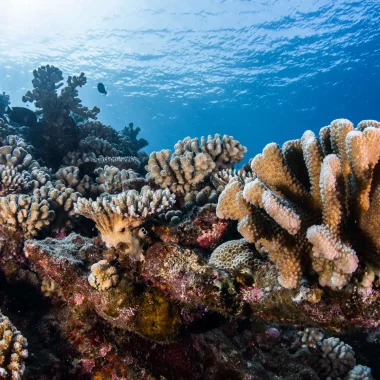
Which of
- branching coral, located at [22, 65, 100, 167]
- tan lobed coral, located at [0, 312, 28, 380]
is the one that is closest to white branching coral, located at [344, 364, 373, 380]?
tan lobed coral, located at [0, 312, 28, 380]

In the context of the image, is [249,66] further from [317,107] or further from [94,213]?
[94,213]

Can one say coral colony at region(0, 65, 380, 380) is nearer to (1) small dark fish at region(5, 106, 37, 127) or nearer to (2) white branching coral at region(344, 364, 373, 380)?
(2) white branching coral at region(344, 364, 373, 380)

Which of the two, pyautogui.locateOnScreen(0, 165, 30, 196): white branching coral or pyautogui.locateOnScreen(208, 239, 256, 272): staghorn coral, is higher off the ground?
pyautogui.locateOnScreen(0, 165, 30, 196): white branching coral

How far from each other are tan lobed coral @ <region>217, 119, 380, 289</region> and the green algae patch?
103 centimetres

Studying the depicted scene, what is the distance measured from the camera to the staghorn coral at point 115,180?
4.94 m

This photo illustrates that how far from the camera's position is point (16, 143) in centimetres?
645

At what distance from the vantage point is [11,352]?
2.47 metres

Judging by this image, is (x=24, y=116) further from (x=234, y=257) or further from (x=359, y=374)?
(x=359, y=374)

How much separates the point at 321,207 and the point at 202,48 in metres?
41.6

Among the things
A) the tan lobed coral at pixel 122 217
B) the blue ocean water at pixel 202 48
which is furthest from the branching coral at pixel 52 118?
the blue ocean water at pixel 202 48

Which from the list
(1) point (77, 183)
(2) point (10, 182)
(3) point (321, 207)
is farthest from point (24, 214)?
(3) point (321, 207)

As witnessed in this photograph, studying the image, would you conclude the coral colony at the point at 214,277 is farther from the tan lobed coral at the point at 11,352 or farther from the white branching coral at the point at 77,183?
the white branching coral at the point at 77,183

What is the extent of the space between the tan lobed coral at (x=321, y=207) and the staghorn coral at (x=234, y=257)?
258 mm

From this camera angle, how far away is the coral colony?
6.75 feet
